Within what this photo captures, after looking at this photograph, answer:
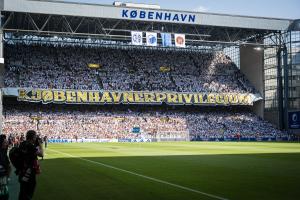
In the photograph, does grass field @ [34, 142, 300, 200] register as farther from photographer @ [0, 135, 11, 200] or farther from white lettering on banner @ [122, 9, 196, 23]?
white lettering on banner @ [122, 9, 196, 23]

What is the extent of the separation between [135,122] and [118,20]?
17042mm

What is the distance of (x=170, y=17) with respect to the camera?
70438mm

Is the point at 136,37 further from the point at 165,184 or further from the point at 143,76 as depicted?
the point at 165,184

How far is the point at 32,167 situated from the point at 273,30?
71468mm

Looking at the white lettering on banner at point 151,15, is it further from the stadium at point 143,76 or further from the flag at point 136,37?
the flag at point 136,37

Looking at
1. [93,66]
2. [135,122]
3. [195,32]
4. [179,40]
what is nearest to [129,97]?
[135,122]

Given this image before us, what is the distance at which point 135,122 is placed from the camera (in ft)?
251

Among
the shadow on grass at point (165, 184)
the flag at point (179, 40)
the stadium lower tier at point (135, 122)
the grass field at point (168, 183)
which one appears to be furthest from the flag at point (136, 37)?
the grass field at point (168, 183)

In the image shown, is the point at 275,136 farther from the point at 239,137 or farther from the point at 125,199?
the point at 125,199

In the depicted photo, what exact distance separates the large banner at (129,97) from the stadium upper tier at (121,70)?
1.83 metres

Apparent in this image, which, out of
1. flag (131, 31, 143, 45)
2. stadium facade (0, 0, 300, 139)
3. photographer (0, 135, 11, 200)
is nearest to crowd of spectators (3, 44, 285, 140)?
stadium facade (0, 0, 300, 139)

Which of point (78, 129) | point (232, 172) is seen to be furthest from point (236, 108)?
point (232, 172)

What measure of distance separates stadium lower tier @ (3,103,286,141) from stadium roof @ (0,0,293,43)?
13.0m

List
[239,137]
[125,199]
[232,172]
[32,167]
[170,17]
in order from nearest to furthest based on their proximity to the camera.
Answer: [32,167]
[125,199]
[232,172]
[170,17]
[239,137]
